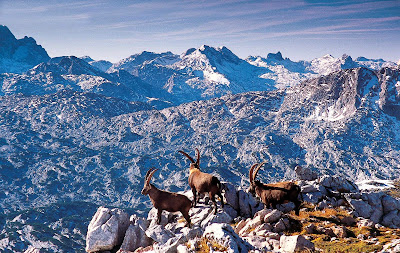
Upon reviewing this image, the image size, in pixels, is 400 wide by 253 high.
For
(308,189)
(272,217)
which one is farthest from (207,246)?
(308,189)

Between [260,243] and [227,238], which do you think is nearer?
[227,238]

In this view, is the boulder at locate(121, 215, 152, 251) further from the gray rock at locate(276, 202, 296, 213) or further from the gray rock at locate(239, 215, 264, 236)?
the gray rock at locate(276, 202, 296, 213)

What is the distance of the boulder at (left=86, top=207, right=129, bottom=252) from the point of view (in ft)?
105

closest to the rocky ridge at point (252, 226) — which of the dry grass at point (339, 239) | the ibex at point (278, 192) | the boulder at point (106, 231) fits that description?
the boulder at point (106, 231)

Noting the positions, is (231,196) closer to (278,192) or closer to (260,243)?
(278,192)

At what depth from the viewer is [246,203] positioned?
40312mm

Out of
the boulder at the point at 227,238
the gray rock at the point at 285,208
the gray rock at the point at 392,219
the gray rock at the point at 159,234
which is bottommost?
the gray rock at the point at 392,219

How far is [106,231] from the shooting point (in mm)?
32500

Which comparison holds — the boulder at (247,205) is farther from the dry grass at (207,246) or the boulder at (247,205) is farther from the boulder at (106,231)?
the dry grass at (207,246)

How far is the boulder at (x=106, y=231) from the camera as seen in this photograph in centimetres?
3216

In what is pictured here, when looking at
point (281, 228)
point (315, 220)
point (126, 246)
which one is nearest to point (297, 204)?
point (315, 220)

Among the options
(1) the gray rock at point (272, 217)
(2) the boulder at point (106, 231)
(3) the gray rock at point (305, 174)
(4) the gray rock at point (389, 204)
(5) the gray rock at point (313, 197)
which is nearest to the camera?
(1) the gray rock at point (272, 217)

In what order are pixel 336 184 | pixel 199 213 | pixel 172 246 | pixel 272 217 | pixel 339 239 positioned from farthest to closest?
pixel 336 184
pixel 199 213
pixel 272 217
pixel 339 239
pixel 172 246

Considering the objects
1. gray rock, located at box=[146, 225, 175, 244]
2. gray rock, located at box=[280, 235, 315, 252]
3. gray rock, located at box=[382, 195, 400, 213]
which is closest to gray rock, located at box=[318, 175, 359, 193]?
gray rock, located at box=[382, 195, 400, 213]
